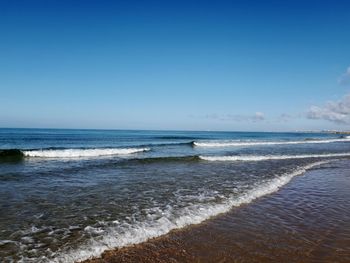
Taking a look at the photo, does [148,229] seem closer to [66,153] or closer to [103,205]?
[103,205]

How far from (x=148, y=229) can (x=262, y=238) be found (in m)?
2.43

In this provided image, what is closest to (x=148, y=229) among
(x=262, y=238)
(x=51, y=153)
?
(x=262, y=238)

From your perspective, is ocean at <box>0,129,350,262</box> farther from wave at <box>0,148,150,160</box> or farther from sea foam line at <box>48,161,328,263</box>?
wave at <box>0,148,150,160</box>

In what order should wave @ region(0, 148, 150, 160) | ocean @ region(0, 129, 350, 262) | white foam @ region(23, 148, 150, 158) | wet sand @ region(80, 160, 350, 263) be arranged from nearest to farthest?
wet sand @ region(80, 160, 350, 263)
ocean @ region(0, 129, 350, 262)
wave @ region(0, 148, 150, 160)
white foam @ region(23, 148, 150, 158)

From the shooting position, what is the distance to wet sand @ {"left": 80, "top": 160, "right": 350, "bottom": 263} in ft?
16.5

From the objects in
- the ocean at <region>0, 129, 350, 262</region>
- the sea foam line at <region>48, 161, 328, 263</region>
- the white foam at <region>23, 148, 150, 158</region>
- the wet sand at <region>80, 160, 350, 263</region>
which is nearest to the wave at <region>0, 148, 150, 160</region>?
the white foam at <region>23, 148, 150, 158</region>

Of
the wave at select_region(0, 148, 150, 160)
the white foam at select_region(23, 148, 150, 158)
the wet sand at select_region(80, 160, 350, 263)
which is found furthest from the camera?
the white foam at select_region(23, 148, 150, 158)

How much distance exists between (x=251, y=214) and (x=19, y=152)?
21387mm

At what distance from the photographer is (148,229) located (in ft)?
20.8

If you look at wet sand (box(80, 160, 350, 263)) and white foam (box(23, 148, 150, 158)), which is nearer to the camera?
wet sand (box(80, 160, 350, 263))

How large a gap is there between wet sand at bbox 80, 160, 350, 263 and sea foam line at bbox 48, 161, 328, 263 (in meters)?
0.24

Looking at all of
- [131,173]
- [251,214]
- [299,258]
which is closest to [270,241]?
[299,258]

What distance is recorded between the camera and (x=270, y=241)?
5723 millimetres

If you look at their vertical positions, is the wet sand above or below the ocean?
above
